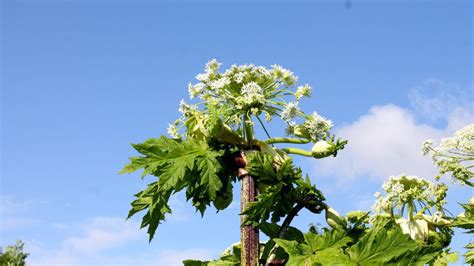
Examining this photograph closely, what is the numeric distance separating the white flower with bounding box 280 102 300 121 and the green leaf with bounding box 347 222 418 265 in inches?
63.6

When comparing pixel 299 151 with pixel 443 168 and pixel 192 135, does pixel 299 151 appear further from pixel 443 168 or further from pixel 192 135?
pixel 443 168

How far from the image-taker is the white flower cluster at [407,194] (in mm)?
7285

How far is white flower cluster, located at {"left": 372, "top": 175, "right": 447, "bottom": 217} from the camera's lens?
7285mm

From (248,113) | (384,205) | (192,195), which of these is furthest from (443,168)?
(192,195)

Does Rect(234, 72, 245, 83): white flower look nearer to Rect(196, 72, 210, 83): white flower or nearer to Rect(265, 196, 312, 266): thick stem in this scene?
Rect(196, 72, 210, 83): white flower

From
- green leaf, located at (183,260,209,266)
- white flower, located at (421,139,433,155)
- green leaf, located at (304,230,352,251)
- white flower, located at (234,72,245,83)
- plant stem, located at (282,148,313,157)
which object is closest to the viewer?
green leaf, located at (304,230,352,251)

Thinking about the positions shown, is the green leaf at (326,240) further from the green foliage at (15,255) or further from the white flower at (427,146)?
the green foliage at (15,255)

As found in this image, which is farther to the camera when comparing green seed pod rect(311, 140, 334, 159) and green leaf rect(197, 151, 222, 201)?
green seed pod rect(311, 140, 334, 159)

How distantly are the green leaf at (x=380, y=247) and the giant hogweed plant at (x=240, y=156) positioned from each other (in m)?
0.73

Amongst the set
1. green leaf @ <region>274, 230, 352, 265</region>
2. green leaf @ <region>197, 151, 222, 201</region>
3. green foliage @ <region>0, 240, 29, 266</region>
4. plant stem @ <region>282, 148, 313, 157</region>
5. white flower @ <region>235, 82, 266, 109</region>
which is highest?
green foliage @ <region>0, 240, 29, 266</region>

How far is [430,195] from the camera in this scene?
7.42 meters

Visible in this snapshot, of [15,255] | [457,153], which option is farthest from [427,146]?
[15,255]

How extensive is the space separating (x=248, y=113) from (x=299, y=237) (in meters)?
1.57

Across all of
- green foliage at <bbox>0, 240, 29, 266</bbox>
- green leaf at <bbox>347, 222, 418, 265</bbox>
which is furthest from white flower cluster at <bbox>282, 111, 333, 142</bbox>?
green foliage at <bbox>0, 240, 29, 266</bbox>
